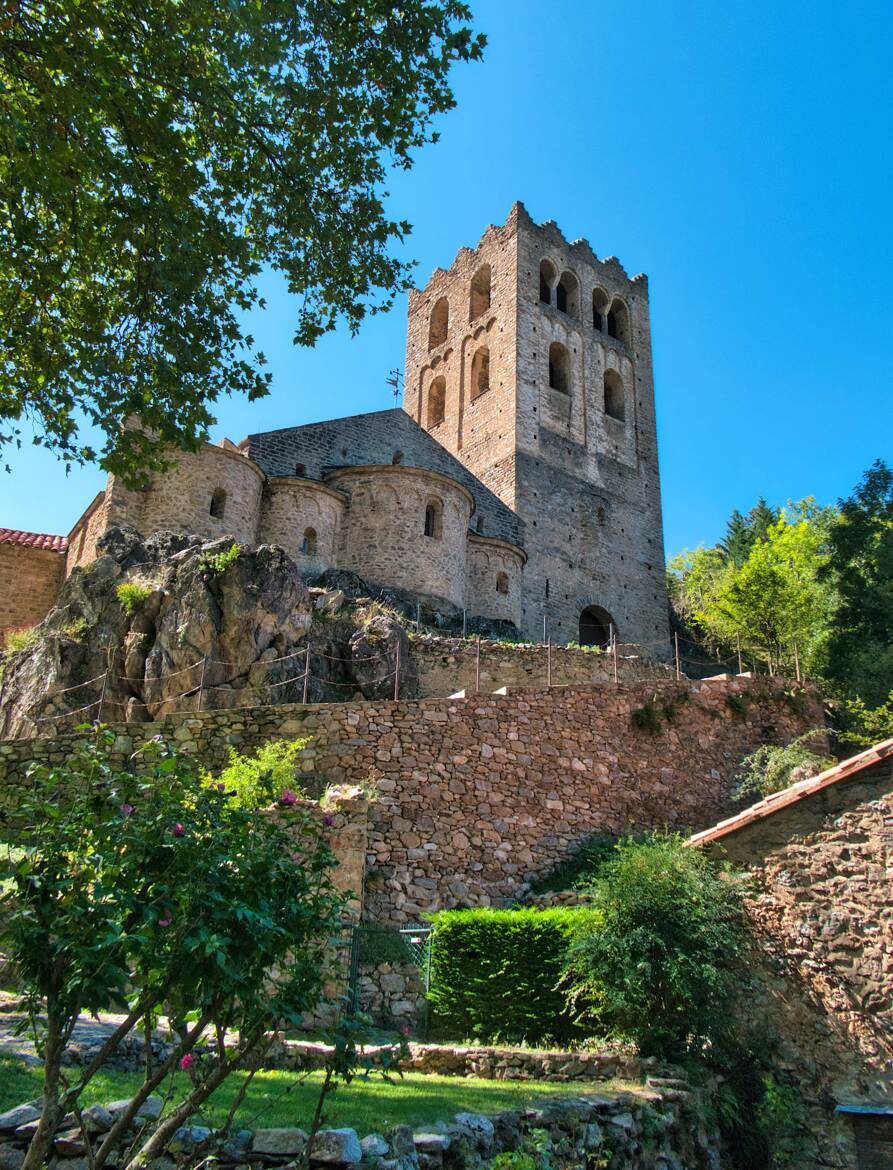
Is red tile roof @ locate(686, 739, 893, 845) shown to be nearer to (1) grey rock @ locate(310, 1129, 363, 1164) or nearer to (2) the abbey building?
(1) grey rock @ locate(310, 1129, 363, 1164)

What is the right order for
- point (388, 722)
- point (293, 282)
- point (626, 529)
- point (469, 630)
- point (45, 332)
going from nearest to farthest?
1. point (45, 332)
2. point (293, 282)
3. point (388, 722)
4. point (469, 630)
5. point (626, 529)

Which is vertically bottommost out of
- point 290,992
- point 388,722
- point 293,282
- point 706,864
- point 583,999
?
point 583,999

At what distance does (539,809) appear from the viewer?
537 inches

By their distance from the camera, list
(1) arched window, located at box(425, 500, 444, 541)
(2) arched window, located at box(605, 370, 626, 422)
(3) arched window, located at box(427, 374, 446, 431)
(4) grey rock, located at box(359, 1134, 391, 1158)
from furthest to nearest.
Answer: (3) arched window, located at box(427, 374, 446, 431), (2) arched window, located at box(605, 370, 626, 422), (1) arched window, located at box(425, 500, 444, 541), (4) grey rock, located at box(359, 1134, 391, 1158)

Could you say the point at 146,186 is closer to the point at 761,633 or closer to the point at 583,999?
the point at 583,999

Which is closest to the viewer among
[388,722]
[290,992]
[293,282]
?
[290,992]

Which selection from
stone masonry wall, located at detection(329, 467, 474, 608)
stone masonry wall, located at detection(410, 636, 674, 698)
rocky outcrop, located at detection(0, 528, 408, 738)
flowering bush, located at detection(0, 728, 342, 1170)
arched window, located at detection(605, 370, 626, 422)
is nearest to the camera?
flowering bush, located at detection(0, 728, 342, 1170)

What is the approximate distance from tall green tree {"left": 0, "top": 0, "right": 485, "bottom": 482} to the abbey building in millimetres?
12781

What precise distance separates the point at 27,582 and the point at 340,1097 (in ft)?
70.8

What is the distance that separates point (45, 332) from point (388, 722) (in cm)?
677

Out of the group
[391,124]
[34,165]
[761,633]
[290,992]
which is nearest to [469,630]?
[761,633]

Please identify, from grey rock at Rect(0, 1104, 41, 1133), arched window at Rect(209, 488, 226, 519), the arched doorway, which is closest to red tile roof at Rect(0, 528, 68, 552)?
arched window at Rect(209, 488, 226, 519)

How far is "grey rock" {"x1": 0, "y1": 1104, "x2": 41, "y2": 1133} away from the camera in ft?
15.2

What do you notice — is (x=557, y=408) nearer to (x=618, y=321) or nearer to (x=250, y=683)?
(x=618, y=321)
